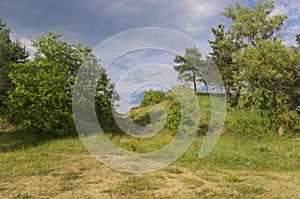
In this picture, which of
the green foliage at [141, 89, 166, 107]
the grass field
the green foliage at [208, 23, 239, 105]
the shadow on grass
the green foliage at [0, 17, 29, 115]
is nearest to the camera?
the grass field

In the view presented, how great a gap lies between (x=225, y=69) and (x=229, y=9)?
244 inches

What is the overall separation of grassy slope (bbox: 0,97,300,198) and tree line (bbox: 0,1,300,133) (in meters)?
3.16

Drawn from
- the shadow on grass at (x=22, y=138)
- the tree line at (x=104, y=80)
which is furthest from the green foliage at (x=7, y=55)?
the shadow on grass at (x=22, y=138)

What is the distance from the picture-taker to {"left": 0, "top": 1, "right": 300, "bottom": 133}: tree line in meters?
15.4

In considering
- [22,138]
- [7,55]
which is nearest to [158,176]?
[22,138]

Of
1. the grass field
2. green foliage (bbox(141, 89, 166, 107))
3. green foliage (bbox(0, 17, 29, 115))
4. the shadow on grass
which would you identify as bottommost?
the grass field

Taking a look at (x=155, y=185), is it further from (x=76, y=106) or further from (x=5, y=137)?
(x=5, y=137)

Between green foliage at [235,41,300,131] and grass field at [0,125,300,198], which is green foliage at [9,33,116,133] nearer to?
grass field at [0,125,300,198]

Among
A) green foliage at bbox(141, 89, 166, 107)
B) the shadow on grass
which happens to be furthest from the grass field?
green foliage at bbox(141, 89, 166, 107)

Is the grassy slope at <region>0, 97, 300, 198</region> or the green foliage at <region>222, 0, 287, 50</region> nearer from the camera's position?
the grassy slope at <region>0, 97, 300, 198</region>

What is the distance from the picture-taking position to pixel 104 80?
702 inches

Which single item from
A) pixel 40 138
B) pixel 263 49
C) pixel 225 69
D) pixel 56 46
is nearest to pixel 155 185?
pixel 40 138

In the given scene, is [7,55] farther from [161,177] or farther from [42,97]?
[161,177]

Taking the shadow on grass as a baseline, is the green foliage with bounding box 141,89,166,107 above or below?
above
